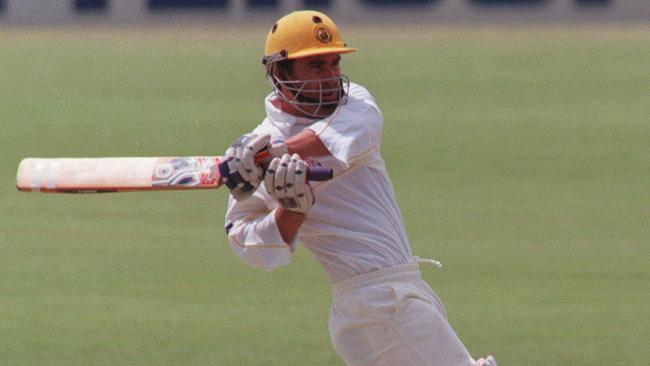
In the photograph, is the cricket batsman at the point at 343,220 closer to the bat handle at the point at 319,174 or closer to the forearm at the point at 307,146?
the forearm at the point at 307,146

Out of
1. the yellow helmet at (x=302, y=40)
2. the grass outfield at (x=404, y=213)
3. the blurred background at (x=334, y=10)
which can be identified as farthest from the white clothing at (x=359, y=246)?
the blurred background at (x=334, y=10)

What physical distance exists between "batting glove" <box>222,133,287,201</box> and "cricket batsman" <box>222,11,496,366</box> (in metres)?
0.19

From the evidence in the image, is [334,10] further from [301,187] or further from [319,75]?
[301,187]

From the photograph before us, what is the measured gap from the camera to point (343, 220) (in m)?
4.59

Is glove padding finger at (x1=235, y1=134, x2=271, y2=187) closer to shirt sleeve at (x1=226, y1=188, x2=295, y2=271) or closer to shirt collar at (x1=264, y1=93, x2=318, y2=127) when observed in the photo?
shirt sleeve at (x1=226, y1=188, x2=295, y2=271)

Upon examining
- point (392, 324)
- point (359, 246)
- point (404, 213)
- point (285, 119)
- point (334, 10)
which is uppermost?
point (285, 119)

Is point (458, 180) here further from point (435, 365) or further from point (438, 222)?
point (435, 365)

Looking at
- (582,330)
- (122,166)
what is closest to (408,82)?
(582,330)

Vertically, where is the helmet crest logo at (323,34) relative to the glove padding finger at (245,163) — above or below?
above

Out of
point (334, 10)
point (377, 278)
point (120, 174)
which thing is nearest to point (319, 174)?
point (377, 278)

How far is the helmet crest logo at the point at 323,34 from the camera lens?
15.0 ft

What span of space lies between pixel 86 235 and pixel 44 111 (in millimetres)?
6665

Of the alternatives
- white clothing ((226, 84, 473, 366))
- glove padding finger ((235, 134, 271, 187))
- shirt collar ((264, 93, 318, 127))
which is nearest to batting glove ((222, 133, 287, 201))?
glove padding finger ((235, 134, 271, 187))

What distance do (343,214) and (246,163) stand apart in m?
0.54
